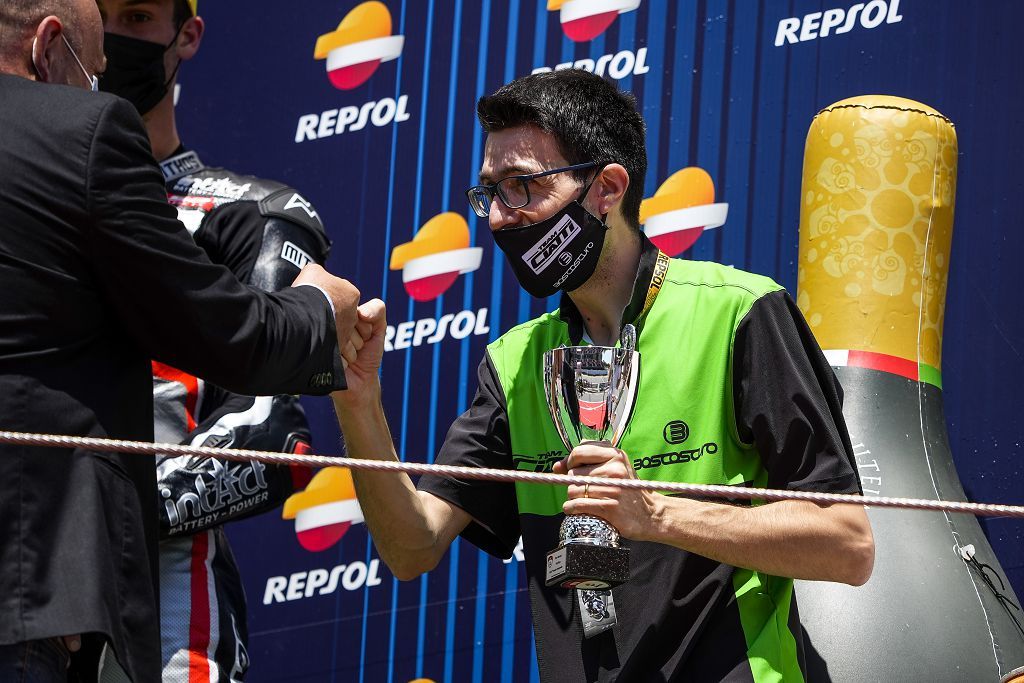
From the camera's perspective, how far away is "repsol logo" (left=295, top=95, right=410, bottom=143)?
148 inches

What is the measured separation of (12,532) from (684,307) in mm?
1142

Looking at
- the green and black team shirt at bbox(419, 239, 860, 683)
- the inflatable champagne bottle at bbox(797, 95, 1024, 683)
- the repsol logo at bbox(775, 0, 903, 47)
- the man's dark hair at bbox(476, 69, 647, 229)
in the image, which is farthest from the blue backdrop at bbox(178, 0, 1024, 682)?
the green and black team shirt at bbox(419, 239, 860, 683)

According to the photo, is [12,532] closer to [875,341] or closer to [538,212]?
[538,212]

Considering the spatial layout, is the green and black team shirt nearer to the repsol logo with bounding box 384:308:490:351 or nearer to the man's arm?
the man's arm

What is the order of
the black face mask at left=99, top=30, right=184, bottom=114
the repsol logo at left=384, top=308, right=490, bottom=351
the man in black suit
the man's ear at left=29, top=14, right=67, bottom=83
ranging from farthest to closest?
the repsol logo at left=384, top=308, right=490, bottom=351 < the black face mask at left=99, top=30, right=184, bottom=114 < the man's ear at left=29, top=14, right=67, bottom=83 < the man in black suit

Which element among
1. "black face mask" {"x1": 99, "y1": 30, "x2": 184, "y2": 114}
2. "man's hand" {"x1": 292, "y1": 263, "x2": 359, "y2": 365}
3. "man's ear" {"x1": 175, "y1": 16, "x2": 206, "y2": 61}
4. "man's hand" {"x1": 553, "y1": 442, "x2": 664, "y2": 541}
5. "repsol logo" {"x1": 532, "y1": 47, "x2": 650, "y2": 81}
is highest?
"repsol logo" {"x1": 532, "y1": 47, "x2": 650, "y2": 81}

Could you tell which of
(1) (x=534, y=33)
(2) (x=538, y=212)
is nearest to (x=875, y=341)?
(2) (x=538, y=212)

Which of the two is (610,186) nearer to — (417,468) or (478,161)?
(417,468)

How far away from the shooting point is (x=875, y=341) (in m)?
2.81

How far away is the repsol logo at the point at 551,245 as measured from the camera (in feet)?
8.13

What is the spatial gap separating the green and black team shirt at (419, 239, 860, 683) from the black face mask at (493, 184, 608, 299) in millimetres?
91

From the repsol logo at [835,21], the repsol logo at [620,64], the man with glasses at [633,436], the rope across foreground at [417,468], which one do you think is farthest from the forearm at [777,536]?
the repsol logo at [620,64]

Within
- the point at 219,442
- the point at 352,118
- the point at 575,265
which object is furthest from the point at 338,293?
the point at 352,118

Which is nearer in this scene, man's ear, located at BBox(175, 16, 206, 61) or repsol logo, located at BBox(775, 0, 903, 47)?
man's ear, located at BBox(175, 16, 206, 61)
